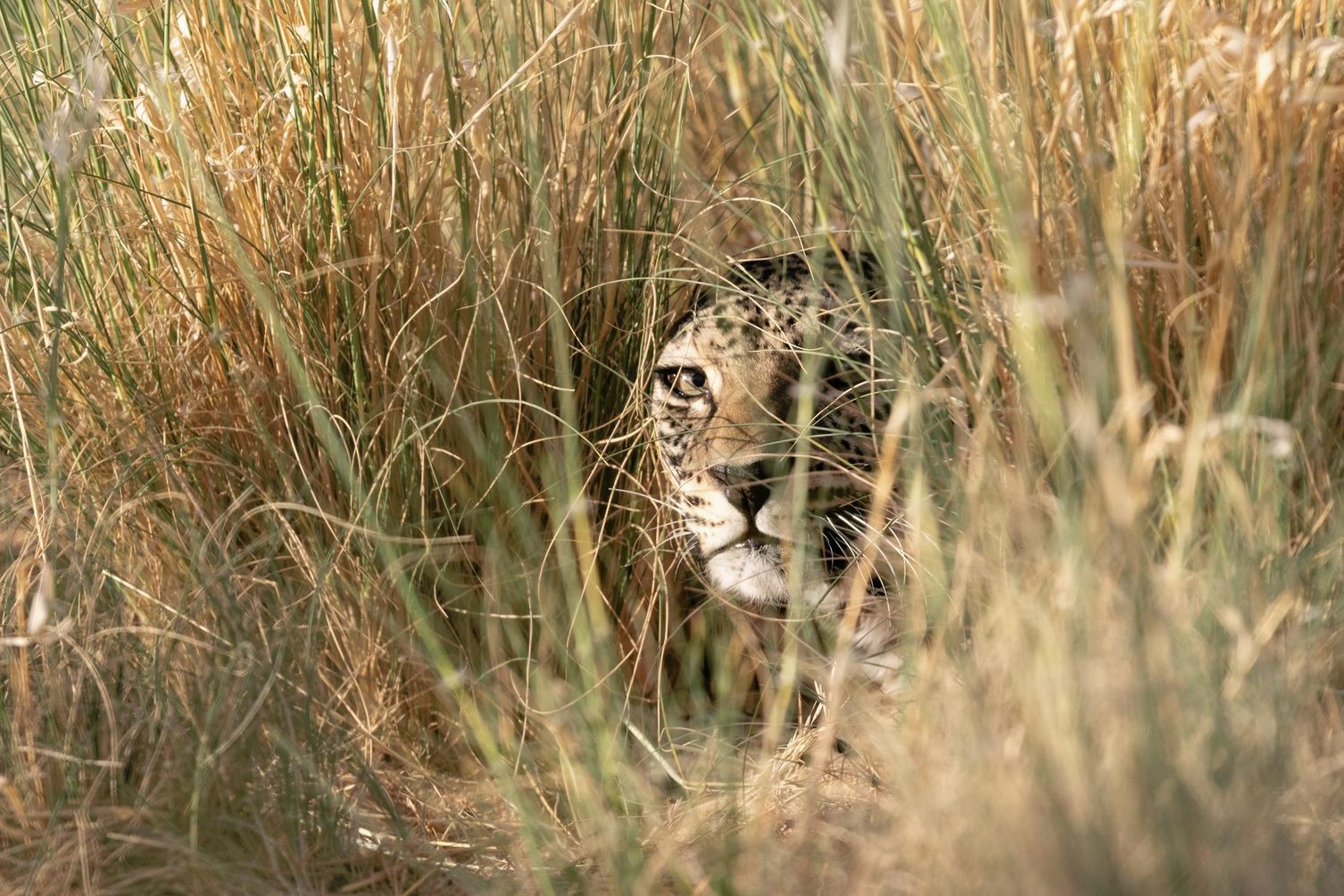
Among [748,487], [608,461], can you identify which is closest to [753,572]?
[748,487]

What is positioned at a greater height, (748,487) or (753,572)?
(748,487)

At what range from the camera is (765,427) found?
2113 millimetres

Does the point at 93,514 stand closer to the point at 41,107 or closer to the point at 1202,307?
the point at 41,107

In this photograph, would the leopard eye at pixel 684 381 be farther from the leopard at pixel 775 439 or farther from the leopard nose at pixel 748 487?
the leopard nose at pixel 748 487

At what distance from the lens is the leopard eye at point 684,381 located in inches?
89.3

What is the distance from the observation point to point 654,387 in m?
2.28

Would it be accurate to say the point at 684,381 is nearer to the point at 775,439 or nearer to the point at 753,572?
the point at 775,439

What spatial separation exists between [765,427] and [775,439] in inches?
1.0

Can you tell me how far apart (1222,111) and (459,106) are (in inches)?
41.0

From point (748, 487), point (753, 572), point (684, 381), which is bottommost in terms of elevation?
point (753, 572)

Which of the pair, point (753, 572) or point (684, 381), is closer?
point (753, 572)

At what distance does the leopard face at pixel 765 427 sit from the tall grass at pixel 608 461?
8 cm

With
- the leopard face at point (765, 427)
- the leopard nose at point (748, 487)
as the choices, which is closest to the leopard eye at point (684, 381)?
the leopard face at point (765, 427)

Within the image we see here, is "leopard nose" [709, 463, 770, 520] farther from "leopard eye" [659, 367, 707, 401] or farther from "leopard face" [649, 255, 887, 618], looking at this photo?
"leopard eye" [659, 367, 707, 401]
